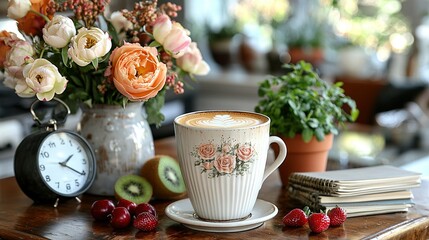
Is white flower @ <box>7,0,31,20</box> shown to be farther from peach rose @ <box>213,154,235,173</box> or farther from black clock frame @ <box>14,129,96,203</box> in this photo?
peach rose @ <box>213,154,235,173</box>

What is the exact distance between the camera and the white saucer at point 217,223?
3.73 feet

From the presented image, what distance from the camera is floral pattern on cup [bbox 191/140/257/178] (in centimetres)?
112

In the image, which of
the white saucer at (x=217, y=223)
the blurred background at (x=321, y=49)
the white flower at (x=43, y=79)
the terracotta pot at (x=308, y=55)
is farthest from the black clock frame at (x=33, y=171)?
the terracotta pot at (x=308, y=55)

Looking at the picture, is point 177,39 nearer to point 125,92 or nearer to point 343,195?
point 125,92

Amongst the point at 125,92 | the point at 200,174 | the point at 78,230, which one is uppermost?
the point at 125,92

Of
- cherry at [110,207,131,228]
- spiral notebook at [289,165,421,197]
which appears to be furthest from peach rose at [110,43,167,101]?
spiral notebook at [289,165,421,197]

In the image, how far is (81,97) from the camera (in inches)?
54.0

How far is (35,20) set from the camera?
1.36m

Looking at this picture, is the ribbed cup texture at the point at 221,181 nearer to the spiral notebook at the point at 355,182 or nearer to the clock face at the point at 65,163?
the spiral notebook at the point at 355,182

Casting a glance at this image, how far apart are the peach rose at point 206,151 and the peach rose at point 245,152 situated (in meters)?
0.04

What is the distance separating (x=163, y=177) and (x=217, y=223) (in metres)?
0.25

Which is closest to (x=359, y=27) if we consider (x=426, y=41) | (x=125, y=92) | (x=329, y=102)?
(x=426, y=41)

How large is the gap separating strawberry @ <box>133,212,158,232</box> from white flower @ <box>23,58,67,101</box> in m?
0.27

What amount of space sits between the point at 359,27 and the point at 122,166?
306 cm
